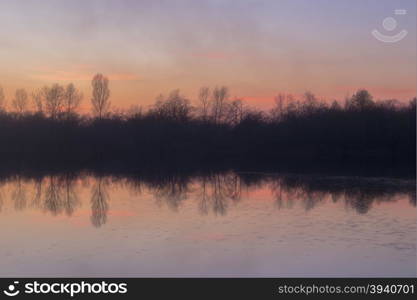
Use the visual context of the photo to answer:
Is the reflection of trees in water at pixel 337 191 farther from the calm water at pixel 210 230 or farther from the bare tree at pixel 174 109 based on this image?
the bare tree at pixel 174 109

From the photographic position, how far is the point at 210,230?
45.4 ft

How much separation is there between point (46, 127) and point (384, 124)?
3664cm

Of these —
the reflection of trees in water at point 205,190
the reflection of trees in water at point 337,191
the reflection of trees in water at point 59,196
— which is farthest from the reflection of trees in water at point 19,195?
the reflection of trees in water at point 337,191

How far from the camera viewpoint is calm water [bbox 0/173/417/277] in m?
10.3

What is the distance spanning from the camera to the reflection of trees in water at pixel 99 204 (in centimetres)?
1561

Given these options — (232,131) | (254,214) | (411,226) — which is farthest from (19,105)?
(411,226)

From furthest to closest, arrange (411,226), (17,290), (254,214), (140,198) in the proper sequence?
1. (140,198)
2. (254,214)
3. (411,226)
4. (17,290)

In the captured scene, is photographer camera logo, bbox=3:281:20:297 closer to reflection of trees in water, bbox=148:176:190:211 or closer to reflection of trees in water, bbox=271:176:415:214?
reflection of trees in water, bbox=148:176:190:211

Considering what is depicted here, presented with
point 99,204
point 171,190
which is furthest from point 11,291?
point 171,190

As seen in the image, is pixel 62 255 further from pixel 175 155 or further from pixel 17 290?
pixel 175 155

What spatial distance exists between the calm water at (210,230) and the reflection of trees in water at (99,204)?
4 cm

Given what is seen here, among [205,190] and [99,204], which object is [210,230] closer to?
[99,204]

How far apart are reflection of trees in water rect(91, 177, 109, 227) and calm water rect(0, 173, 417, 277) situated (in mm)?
40

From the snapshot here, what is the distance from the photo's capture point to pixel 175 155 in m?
56.0
